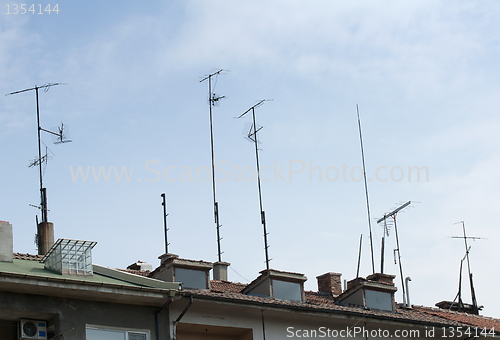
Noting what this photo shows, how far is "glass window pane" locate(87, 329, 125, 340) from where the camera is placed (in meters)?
17.2

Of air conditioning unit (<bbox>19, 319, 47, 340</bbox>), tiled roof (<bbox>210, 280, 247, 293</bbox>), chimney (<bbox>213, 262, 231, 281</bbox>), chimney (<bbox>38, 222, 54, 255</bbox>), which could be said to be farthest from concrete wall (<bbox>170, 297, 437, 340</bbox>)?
chimney (<bbox>38, 222, 54, 255</bbox>)

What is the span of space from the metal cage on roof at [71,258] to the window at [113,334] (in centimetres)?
165

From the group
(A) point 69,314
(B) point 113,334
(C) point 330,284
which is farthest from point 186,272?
(C) point 330,284

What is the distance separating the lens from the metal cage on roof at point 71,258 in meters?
18.2

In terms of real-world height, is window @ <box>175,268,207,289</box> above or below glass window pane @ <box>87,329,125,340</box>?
above

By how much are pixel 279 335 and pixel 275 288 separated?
2098 mm

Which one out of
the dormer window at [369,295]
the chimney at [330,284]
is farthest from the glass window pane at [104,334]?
the chimney at [330,284]

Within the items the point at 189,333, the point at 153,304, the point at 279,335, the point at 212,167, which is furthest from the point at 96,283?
the point at 212,167

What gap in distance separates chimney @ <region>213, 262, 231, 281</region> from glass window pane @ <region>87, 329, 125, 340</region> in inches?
308

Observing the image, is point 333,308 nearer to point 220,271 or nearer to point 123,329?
point 220,271

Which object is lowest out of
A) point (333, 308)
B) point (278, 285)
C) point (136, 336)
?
point (136, 336)

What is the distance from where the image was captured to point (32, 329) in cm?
1677

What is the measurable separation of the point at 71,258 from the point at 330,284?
11.7m

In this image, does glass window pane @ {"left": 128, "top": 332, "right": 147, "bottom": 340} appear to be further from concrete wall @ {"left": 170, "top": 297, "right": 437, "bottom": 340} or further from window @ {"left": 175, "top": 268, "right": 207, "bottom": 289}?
window @ {"left": 175, "top": 268, "right": 207, "bottom": 289}
